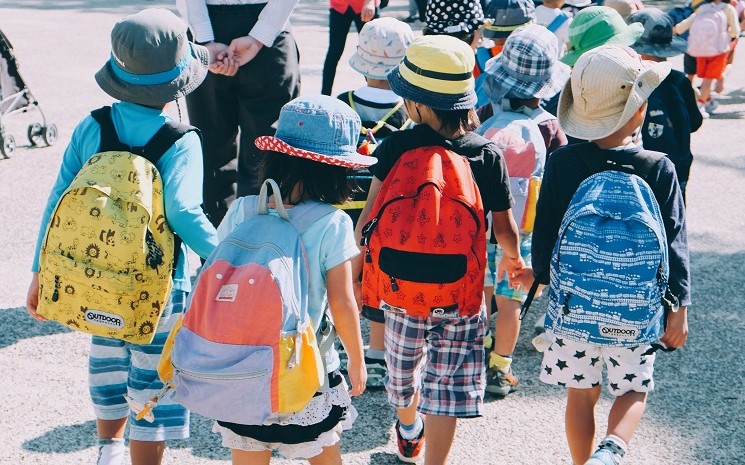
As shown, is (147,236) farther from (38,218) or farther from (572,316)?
(38,218)

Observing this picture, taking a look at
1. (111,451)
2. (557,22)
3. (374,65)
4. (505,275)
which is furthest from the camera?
(557,22)

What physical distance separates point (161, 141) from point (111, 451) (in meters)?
1.08

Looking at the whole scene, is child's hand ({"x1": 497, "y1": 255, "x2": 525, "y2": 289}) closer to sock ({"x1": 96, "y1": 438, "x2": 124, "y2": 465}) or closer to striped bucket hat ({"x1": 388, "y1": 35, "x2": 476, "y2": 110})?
striped bucket hat ({"x1": 388, "y1": 35, "x2": 476, "y2": 110})

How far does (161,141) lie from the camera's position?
3.00 m

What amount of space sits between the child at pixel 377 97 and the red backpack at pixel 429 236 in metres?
0.80

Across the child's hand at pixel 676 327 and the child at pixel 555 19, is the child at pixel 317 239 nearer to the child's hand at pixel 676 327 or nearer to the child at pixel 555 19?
the child's hand at pixel 676 327

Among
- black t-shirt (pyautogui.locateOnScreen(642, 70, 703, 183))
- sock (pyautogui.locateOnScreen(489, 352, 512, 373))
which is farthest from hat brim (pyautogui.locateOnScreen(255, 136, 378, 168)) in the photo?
black t-shirt (pyautogui.locateOnScreen(642, 70, 703, 183))

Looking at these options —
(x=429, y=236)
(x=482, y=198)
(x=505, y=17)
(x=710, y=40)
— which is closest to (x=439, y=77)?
(x=482, y=198)

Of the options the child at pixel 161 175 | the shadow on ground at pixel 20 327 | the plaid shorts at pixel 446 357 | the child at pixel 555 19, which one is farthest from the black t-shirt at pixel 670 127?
the shadow on ground at pixel 20 327

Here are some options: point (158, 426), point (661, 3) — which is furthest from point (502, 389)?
point (661, 3)

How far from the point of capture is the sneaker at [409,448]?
3572mm

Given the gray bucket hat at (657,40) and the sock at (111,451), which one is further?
the gray bucket hat at (657,40)

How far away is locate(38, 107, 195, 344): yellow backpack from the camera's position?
285 centimetres

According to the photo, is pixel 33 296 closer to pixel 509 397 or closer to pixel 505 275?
pixel 505 275
